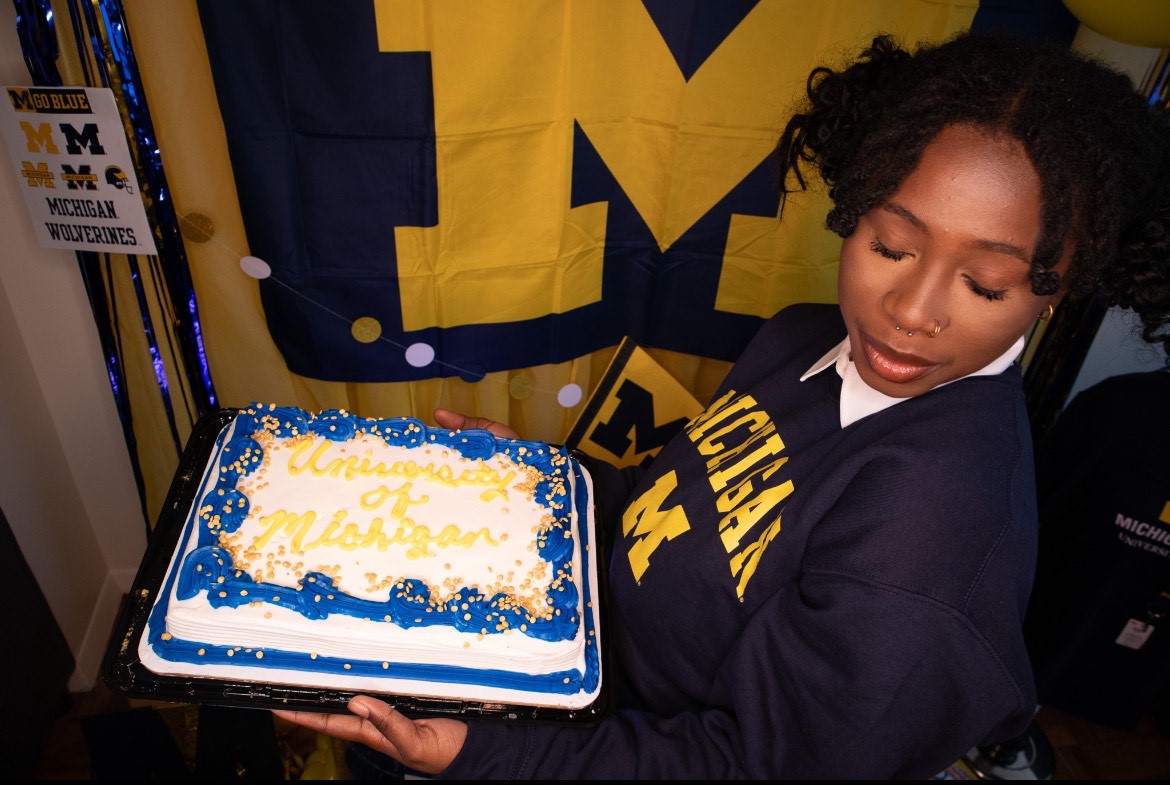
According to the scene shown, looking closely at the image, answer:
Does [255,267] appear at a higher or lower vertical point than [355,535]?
higher

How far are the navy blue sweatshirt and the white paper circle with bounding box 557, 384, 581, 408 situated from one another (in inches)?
23.8

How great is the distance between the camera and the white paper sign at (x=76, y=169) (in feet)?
3.81

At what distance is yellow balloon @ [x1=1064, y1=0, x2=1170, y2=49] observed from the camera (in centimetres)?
110

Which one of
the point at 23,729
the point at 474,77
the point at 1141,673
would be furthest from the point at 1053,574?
the point at 23,729

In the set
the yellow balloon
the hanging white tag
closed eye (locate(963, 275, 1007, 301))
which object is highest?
the yellow balloon

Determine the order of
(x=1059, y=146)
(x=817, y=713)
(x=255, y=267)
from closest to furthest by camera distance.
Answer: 1. (x=1059, y=146)
2. (x=817, y=713)
3. (x=255, y=267)

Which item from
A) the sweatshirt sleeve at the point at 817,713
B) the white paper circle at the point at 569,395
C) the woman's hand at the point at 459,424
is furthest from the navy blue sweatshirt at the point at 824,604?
the white paper circle at the point at 569,395

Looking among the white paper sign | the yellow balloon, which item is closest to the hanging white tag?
the yellow balloon

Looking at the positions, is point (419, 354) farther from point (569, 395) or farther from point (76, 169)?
point (76, 169)

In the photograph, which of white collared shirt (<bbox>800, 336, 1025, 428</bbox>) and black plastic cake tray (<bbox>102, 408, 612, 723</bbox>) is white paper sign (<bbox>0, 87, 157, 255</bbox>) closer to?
black plastic cake tray (<bbox>102, 408, 612, 723</bbox>)

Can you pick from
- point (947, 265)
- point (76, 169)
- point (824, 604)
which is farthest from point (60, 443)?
point (947, 265)

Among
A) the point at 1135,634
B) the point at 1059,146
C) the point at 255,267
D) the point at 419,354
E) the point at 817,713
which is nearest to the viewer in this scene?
the point at 1059,146

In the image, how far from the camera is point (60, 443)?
5.23ft

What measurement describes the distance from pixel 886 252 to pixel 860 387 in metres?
0.20
